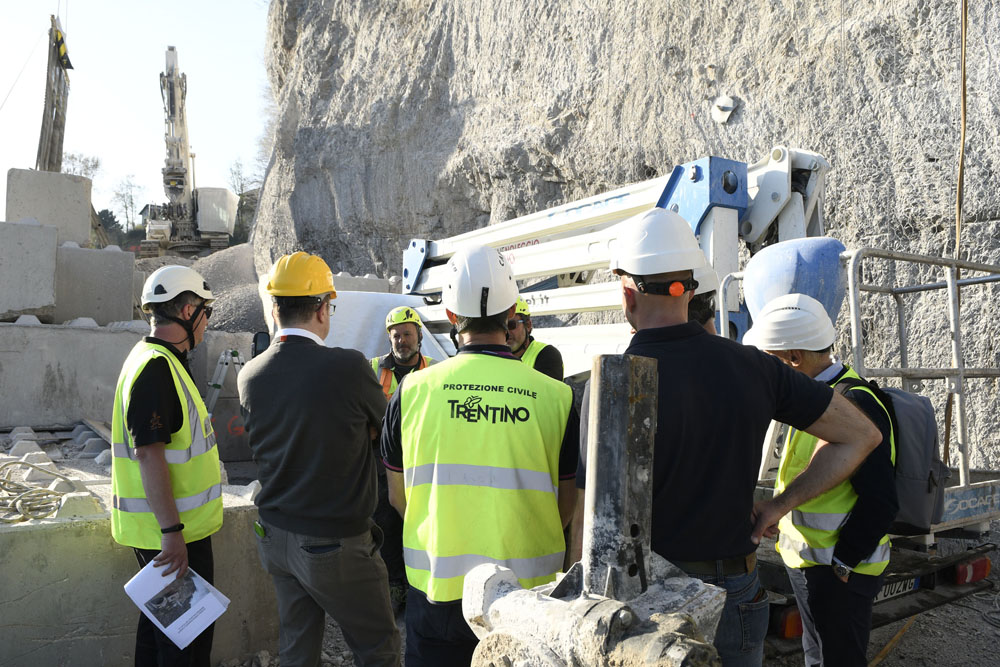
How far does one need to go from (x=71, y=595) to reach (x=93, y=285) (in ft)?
22.1

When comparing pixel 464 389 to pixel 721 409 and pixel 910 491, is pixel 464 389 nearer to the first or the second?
pixel 721 409

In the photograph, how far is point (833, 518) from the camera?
2576 mm

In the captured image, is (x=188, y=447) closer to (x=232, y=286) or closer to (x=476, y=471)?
(x=476, y=471)

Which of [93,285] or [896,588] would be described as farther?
[93,285]

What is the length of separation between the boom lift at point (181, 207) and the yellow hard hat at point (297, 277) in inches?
1174

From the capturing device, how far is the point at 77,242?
9945 millimetres

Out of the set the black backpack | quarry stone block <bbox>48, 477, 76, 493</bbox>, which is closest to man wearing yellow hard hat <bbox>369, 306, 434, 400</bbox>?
quarry stone block <bbox>48, 477, 76, 493</bbox>

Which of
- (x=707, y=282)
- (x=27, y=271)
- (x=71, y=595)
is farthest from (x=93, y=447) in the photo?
(x=707, y=282)

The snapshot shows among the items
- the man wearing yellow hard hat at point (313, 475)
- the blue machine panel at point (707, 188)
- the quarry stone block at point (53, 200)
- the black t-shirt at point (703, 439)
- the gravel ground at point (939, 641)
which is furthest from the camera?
the quarry stone block at point (53, 200)

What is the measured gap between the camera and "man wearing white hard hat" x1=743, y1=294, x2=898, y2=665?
250 cm

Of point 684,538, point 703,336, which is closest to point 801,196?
point 703,336

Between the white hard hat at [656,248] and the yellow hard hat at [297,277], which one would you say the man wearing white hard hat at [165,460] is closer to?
the yellow hard hat at [297,277]

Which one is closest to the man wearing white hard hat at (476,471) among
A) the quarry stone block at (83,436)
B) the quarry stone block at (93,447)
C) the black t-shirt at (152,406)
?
the black t-shirt at (152,406)

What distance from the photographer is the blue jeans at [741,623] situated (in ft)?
6.40
